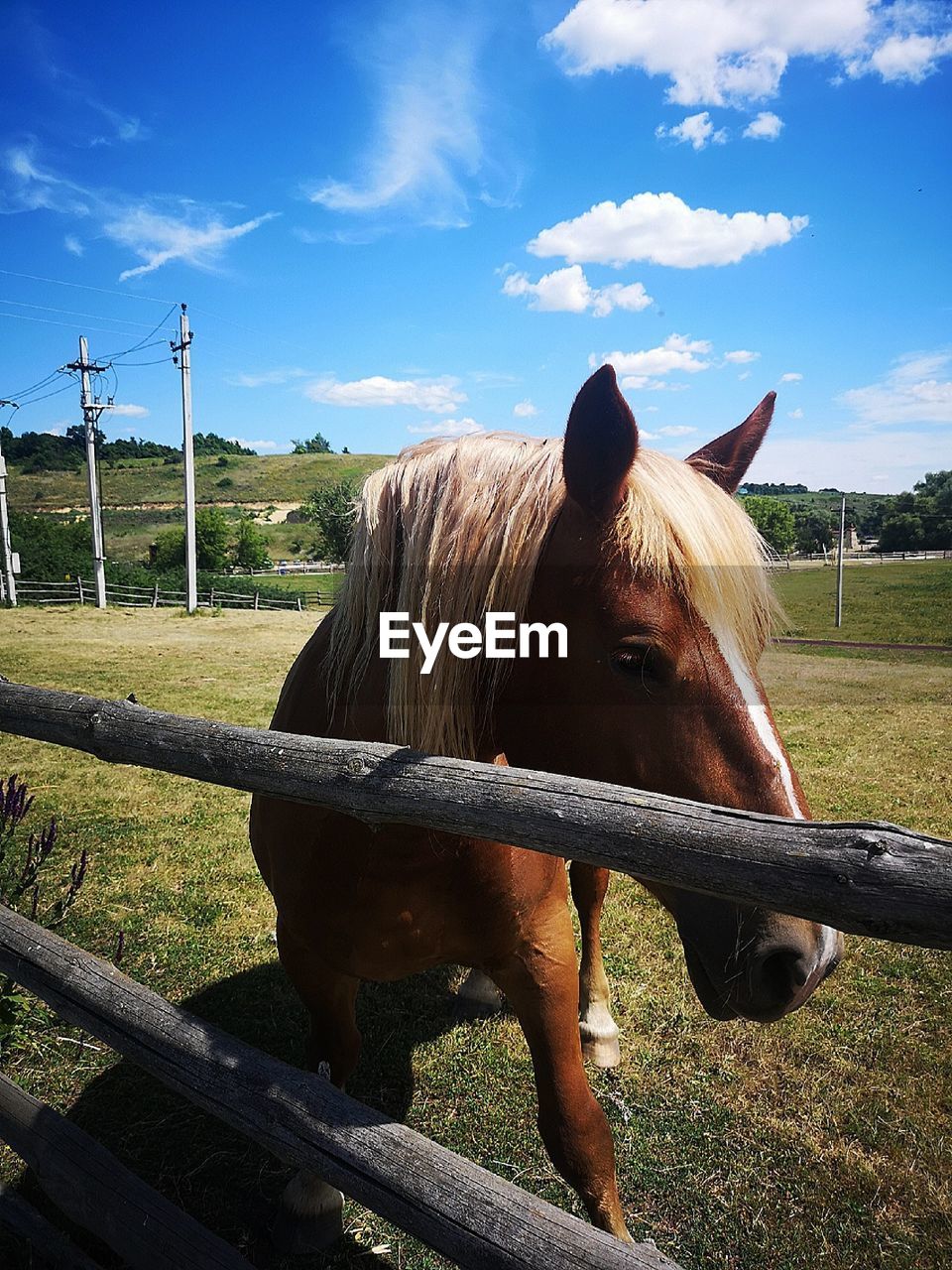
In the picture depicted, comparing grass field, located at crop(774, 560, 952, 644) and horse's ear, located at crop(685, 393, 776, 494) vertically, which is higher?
horse's ear, located at crop(685, 393, 776, 494)

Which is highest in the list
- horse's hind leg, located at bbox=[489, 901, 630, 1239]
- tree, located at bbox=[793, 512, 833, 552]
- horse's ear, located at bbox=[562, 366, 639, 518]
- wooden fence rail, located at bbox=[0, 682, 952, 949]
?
tree, located at bbox=[793, 512, 833, 552]

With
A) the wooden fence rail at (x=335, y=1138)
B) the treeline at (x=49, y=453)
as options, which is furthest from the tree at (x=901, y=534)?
the treeline at (x=49, y=453)

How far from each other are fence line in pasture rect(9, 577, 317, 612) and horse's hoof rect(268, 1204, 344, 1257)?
25337 millimetres

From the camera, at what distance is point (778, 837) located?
102 centimetres

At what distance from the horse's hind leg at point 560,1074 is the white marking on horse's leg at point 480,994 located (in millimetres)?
1582

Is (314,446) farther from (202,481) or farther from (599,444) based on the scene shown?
(599,444)

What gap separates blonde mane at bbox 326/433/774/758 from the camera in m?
1.54

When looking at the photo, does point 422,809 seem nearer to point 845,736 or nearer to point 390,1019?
point 390,1019

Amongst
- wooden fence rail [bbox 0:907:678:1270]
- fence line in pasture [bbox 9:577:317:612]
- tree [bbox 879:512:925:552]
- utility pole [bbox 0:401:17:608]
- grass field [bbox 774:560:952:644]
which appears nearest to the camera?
wooden fence rail [bbox 0:907:678:1270]

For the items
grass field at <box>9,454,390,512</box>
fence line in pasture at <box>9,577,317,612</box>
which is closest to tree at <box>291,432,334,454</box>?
grass field at <box>9,454,390,512</box>

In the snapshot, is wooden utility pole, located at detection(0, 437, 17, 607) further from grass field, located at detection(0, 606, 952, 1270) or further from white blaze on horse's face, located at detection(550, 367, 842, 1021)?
white blaze on horse's face, located at detection(550, 367, 842, 1021)

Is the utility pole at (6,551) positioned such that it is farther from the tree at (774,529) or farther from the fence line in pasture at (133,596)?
the tree at (774,529)

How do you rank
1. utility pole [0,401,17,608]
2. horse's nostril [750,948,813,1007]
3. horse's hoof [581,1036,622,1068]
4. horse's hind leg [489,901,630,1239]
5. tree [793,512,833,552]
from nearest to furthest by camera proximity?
horse's nostril [750,948,813,1007], horse's hind leg [489,901,630,1239], horse's hoof [581,1036,622,1068], utility pole [0,401,17,608], tree [793,512,833,552]

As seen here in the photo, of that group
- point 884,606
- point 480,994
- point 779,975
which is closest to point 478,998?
point 480,994
